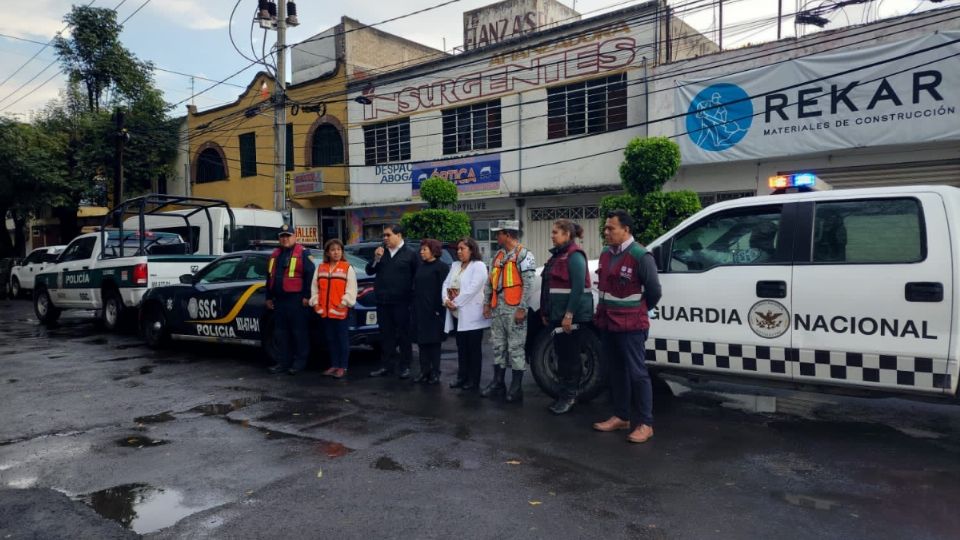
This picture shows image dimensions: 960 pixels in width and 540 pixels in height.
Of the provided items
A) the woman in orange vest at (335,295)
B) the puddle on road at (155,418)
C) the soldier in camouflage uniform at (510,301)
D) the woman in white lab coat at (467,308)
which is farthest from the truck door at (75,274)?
the soldier in camouflage uniform at (510,301)

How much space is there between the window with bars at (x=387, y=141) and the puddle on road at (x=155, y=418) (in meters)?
16.1

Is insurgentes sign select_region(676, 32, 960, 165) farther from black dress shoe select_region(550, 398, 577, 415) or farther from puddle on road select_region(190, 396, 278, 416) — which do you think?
puddle on road select_region(190, 396, 278, 416)

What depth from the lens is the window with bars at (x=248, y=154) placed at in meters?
26.6

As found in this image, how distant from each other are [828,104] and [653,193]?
3.76 meters

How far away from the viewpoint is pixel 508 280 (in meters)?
6.25

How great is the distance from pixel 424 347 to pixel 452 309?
705mm

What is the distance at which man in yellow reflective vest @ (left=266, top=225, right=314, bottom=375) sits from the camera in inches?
300

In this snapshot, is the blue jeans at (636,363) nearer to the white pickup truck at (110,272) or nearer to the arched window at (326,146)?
the white pickup truck at (110,272)

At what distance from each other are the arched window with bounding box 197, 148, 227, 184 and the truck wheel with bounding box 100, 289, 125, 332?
1720cm

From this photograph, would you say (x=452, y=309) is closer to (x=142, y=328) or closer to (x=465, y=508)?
(x=465, y=508)

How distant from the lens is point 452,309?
675 cm

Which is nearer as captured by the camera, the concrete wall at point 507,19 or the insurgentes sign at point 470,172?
the insurgentes sign at point 470,172

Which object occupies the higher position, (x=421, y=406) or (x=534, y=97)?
(x=534, y=97)

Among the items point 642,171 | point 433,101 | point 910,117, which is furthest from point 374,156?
point 910,117
